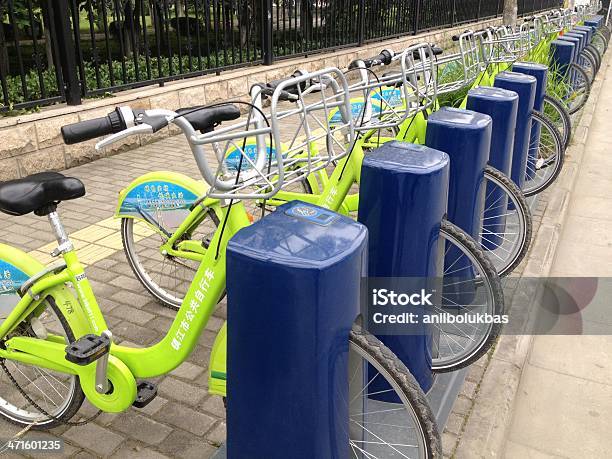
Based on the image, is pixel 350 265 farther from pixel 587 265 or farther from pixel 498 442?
pixel 587 265

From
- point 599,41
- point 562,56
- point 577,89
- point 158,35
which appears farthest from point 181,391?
point 599,41

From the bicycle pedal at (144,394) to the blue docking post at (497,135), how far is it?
2.43m

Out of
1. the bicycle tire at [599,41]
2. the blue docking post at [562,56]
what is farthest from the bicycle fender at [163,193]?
the bicycle tire at [599,41]

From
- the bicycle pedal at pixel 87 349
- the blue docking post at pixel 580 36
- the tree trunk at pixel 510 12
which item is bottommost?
the bicycle pedal at pixel 87 349

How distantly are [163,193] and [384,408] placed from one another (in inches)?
65.6

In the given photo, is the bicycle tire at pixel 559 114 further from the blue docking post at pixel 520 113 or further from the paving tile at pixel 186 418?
the paving tile at pixel 186 418

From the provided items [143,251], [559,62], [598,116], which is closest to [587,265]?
[143,251]

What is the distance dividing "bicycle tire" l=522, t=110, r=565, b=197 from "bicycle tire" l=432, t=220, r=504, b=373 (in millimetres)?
2722

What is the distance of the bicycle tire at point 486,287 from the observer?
9.23ft

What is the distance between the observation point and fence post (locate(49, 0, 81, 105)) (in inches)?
243

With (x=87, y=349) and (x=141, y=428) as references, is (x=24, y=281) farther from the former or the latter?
(x=141, y=428)

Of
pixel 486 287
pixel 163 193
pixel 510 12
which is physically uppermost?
pixel 510 12

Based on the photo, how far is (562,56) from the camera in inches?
317

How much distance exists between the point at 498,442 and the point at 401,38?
12.6m
